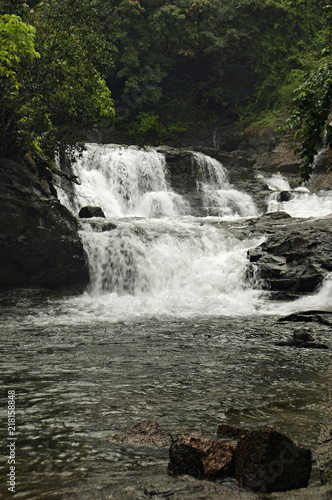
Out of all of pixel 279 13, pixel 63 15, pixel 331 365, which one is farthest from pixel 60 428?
pixel 279 13

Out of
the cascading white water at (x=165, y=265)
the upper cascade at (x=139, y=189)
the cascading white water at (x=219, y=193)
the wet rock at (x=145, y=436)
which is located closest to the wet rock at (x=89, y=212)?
the cascading white water at (x=165, y=265)

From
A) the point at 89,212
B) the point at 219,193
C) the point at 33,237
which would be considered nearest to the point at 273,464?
the point at 33,237

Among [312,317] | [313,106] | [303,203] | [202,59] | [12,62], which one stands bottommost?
[312,317]

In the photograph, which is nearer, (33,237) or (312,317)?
(312,317)

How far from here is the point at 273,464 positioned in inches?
109

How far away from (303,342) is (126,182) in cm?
1741

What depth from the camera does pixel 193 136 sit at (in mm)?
34250

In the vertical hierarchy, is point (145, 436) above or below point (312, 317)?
above

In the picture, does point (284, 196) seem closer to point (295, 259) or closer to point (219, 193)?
point (219, 193)

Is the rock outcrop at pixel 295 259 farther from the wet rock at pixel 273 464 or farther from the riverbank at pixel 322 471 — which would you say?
the wet rock at pixel 273 464

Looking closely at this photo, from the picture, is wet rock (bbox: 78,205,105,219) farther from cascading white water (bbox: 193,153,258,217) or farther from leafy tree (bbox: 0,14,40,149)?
cascading white water (bbox: 193,153,258,217)

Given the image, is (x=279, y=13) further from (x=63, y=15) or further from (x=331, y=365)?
(x=331, y=365)

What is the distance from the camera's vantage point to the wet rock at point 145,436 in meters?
3.66

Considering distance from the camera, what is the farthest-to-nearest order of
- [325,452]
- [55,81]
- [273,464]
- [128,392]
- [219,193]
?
[219,193], [55,81], [128,392], [325,452], [273,464]
